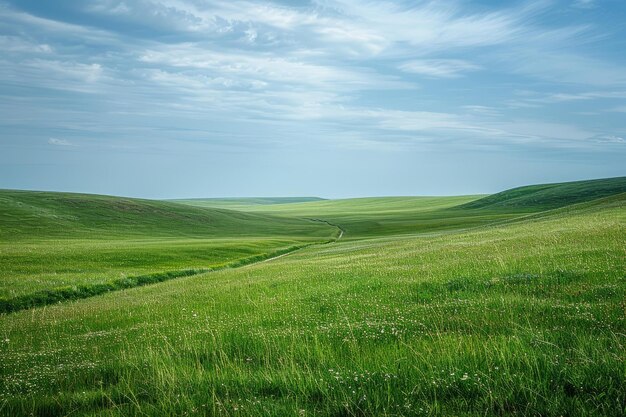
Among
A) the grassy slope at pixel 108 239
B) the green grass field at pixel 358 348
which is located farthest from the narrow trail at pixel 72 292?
the green grass field at pixel 358 348

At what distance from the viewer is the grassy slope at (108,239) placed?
4256 cm

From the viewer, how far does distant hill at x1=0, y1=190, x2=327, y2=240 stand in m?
88.8

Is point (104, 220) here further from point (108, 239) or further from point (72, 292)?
point (72, 292)

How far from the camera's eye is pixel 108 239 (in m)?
81.4

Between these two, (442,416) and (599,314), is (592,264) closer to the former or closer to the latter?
(599,314)

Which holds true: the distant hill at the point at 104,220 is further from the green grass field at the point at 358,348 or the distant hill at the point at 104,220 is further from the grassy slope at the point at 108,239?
the green grass field at the point at 358,348

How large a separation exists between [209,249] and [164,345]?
54.0 metres

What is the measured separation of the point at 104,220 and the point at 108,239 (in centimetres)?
2706

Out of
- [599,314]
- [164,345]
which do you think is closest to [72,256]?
[164,345]

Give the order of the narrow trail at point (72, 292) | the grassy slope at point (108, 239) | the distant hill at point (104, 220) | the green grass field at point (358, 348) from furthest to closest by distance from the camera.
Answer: the distant hill at point (104, 220)
the grassy slope at point (108, 239)
the narrow trail at point (72, 292)
the green grass field at point (358, 348)

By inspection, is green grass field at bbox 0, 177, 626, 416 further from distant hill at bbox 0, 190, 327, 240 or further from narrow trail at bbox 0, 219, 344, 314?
distant hill at bbox 0, 190, 327, 240

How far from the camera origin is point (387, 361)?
8.08 metres

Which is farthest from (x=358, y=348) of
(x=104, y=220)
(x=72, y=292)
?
(x=104, y=220)

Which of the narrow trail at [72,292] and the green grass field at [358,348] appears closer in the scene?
the green grass field at [358,348]
